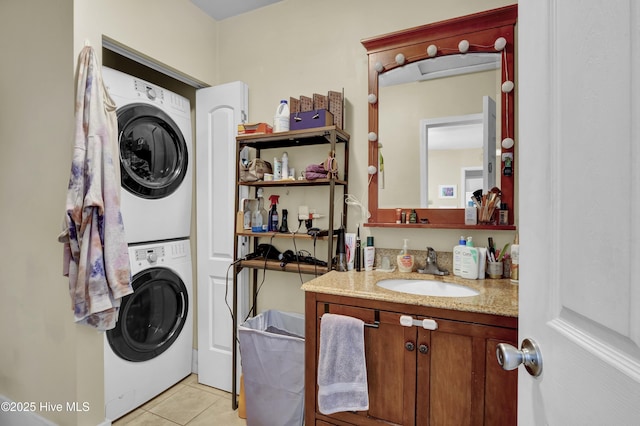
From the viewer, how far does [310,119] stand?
189 cm

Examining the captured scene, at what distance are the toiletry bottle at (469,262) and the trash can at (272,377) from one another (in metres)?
0.95

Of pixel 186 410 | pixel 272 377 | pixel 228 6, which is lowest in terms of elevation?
pixel 186 410

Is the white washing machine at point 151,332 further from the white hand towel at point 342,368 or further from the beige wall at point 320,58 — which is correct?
the white hand towel at point 342,368

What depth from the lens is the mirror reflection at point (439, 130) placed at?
1.68 m

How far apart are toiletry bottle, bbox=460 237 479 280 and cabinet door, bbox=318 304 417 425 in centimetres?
54

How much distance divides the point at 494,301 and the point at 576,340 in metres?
0.82

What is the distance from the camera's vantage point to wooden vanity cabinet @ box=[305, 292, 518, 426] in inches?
45.0

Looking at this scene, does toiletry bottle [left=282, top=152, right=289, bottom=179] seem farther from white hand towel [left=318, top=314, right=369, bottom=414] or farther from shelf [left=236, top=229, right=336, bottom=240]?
white hand towel [left=318, top=314, right=369, bottom=414]

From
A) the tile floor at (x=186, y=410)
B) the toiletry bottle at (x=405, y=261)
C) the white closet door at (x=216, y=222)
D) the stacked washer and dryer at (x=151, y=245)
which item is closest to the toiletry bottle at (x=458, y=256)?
the toiletry bottle at (x=405, y=261)

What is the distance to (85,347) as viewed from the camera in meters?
1.62

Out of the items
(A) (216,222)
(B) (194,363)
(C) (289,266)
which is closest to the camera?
(C) (289,266)

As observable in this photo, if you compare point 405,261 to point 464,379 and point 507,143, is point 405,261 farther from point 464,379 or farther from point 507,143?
point 507,143

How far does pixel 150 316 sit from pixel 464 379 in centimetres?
195

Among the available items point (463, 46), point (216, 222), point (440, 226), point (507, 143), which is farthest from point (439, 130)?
point (216, 222)
